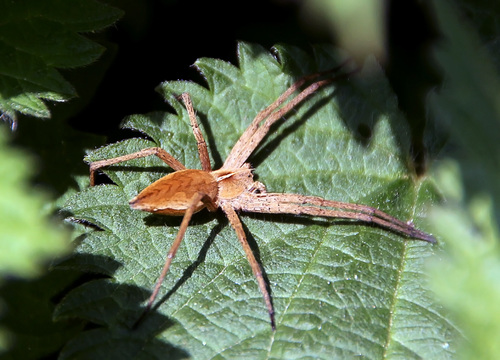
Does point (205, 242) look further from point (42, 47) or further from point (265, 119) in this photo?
point (42, 47)

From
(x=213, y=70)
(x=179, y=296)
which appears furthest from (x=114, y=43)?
(x=179, y=296)

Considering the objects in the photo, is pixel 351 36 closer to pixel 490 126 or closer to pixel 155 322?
pixel 490 126

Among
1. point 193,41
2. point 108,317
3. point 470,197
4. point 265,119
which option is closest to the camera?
point 470,197

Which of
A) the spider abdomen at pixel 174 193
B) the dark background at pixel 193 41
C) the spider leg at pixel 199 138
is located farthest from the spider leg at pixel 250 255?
the dark background at pixel 193 41

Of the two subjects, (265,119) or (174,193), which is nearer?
(174,193)

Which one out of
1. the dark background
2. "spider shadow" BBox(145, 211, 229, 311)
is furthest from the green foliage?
the dark background

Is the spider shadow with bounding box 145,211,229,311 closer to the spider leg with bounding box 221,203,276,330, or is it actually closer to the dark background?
the spider leg with bounding box 221,203,276,330

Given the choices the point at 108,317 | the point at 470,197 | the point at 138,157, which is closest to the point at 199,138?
the point at 138,157
